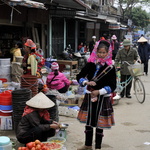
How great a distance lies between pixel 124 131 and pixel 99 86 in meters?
1.90

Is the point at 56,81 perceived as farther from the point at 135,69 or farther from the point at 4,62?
the point at 4,62

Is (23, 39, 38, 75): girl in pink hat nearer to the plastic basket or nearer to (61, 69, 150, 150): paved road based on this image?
(61, 69, 150, 150): paved road

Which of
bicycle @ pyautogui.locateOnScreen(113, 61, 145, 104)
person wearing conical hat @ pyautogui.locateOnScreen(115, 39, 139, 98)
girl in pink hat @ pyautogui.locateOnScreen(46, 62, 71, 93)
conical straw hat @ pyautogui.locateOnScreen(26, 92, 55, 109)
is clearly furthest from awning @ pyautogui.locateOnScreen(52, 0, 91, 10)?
conical straw hat @ pyautogui.locateOnScreen(26, 92, 55, 109)

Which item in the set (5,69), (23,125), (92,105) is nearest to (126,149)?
(92,105)

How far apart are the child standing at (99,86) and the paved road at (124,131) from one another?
2.66 ft

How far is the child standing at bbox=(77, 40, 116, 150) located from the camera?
3.95 metres

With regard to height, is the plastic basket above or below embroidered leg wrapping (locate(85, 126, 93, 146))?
above

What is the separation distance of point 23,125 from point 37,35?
920 cm

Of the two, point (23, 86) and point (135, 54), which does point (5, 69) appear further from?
point (135, 54)

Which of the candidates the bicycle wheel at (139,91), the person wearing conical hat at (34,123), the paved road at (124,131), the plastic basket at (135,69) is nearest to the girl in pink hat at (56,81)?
the paved road at (124,131)

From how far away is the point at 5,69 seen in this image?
8.99 meters

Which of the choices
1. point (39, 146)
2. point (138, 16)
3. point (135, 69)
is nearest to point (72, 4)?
point (135, 69)

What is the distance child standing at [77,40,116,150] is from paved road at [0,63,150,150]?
31.9 inches

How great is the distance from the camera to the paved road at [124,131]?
186 inches
